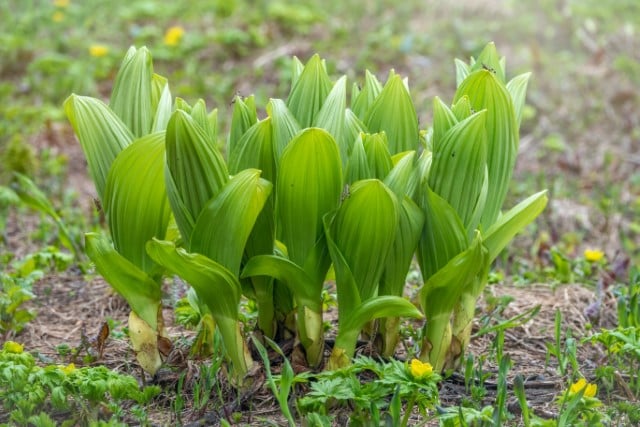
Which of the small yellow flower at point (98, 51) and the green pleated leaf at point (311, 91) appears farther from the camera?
the small yellow flower at point (98, 51)

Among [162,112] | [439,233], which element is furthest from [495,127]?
[162,112]

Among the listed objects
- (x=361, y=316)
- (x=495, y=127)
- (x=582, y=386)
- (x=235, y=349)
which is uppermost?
(x=495, y=127)

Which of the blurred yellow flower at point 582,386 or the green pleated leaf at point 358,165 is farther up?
the green pleated leaf at point 358,165

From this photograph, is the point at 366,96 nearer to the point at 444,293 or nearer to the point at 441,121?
the point at 441,121

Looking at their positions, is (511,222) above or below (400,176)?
below

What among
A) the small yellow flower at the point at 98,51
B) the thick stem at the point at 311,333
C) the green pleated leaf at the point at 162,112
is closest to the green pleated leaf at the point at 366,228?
the thick stem at the point at 311,333

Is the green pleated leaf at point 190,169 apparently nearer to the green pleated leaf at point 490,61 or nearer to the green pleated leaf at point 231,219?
the green pleated leaf at point 231,219
